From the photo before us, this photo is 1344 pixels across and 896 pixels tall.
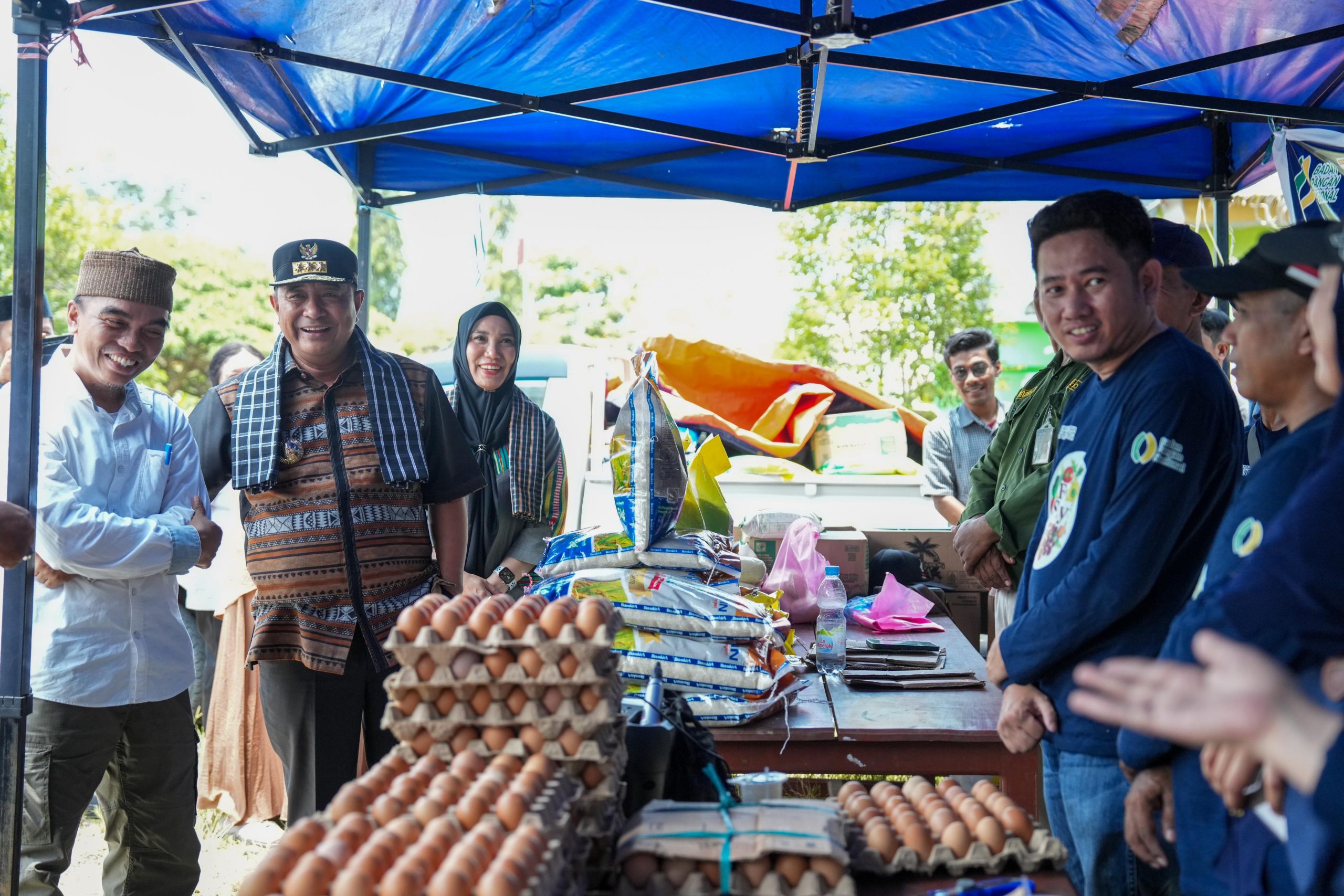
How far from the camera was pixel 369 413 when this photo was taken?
3410 millimetres

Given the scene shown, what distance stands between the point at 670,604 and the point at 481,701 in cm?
112

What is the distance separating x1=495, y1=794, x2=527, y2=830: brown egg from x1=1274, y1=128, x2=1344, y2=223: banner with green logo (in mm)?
3831

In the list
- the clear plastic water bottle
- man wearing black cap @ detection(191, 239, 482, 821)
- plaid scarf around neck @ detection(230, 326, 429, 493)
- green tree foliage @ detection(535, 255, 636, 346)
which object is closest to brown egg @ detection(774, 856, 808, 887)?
the clear plastic water bottle

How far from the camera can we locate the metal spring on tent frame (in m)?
4.06

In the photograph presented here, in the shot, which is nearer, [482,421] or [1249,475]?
[1249,475]

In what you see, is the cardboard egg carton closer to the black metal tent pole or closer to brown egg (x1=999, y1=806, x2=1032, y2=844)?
brown egg (x1=999, y1=806, x2=1032, y2=844)

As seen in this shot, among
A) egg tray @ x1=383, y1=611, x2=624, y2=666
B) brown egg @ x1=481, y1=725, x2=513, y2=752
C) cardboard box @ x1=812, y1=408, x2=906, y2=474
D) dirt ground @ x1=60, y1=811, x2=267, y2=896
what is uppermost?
cardboard box @ x1=812, y1=408, x2=906, y2=474

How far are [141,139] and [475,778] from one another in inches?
1356

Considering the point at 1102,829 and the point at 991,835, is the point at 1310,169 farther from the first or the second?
the point at 991,835

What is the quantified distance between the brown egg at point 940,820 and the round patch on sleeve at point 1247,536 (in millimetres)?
685

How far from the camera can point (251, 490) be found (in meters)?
3.34

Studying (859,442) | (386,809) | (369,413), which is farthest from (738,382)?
(386,809)

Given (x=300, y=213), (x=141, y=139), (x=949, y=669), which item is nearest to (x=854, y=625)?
(x=949, y=669)

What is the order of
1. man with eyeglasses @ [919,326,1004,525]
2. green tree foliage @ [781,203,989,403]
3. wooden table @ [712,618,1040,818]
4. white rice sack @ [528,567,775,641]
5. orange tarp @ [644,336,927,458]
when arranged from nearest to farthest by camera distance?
wooden table @ [712,618,1040,818] < white rice sack @ [528,567,775,641] < man with eyeglasses @ [919,326,1004,525] < orange tarp @ [644,336,927,458] < green tree foliage @ [781,203,989,403]
